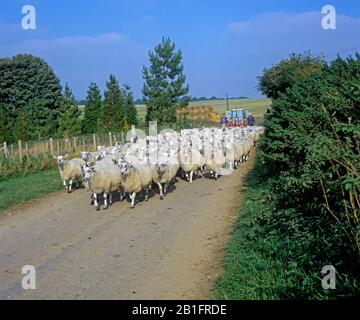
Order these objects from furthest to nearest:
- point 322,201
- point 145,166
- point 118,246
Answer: point 145,166 → point 118,246 → point 322,201

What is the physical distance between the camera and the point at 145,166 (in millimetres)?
14328

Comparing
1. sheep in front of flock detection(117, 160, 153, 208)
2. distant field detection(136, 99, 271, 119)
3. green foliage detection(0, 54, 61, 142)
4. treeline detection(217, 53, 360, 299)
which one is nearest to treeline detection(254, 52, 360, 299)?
treeline detection(217, 53, 360, 299)

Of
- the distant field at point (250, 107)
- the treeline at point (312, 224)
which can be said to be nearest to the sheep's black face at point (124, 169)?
the treeline at point (312, 224)

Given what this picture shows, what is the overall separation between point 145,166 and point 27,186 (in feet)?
16.3

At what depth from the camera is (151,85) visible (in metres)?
49.4

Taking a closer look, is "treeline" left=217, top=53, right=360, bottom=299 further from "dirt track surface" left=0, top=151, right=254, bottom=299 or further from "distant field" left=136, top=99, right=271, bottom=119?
"distant field" left=136, top=99, right=271, bottom=119

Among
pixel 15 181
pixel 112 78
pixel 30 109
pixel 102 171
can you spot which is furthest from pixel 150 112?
pixel 102 171

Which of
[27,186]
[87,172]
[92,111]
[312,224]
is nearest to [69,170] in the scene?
[27,186]

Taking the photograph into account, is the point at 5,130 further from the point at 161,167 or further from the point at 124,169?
the point at 124,169

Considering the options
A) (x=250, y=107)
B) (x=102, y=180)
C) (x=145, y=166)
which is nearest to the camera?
(x=102, y=180)

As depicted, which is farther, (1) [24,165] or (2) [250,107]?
(2) [250,107]

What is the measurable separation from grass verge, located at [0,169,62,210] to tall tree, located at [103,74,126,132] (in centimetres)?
1947

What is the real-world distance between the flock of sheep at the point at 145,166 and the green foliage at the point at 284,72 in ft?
11.6
